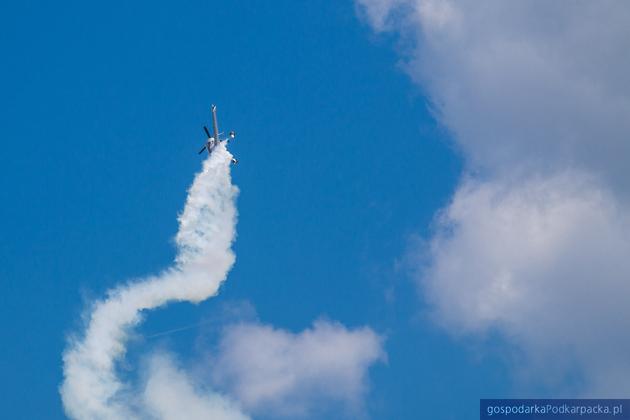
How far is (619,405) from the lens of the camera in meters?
139

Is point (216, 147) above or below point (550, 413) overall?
above

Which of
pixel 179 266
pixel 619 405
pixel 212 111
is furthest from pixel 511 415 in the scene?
pixel 212 111

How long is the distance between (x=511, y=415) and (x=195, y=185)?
58587 mm

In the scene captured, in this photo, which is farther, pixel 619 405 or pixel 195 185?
pixel 195 185

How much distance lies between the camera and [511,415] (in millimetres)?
141750

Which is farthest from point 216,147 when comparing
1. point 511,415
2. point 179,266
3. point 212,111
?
point 511,415

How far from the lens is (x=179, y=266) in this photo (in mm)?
159625

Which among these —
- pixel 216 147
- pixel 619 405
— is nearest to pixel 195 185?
pixel 216 147

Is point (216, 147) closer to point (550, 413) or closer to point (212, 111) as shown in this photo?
point (212, 111)

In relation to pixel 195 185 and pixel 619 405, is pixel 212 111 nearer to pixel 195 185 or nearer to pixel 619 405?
pixel 195 185

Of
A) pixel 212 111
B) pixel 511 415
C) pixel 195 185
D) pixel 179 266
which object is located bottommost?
pixel 511 415

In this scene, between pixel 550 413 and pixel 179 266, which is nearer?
pixel 550 413

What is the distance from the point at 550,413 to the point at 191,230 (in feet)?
194

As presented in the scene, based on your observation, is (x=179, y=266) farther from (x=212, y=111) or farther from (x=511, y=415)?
(x=511, y=415)
